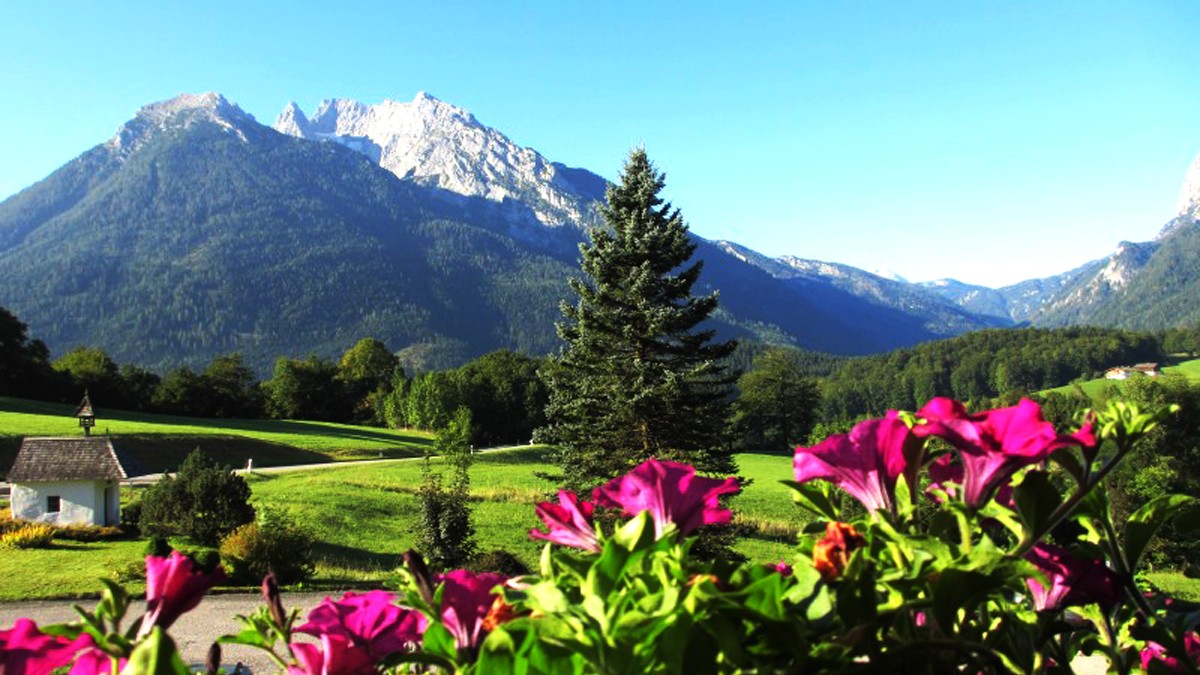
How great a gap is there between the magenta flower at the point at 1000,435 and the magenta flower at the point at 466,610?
459 millimetres

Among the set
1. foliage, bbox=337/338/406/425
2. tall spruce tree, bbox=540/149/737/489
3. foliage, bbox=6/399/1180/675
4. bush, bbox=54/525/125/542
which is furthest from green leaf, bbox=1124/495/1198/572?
foliage, bbox=337/338/406/425

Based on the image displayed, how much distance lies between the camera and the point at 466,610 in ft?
2.66

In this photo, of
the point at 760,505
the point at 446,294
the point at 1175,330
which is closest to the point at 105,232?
the point at 446,294

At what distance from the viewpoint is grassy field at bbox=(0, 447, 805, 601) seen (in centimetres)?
1449

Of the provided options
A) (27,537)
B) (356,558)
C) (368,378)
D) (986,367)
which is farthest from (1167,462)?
(986,367)

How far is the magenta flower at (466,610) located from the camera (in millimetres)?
798

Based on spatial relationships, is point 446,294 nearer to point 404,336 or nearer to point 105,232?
point 404,336

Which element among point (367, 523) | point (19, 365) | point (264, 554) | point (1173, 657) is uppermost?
point (1173, 657)

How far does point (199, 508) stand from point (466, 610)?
1956cm

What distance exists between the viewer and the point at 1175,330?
121 meters

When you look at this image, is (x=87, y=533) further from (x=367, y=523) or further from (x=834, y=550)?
(x=834, y=550)

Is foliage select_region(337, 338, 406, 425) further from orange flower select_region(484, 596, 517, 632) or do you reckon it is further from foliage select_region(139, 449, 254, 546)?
orange flower select_region(484, 596, 517, 632)

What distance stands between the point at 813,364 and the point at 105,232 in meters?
163

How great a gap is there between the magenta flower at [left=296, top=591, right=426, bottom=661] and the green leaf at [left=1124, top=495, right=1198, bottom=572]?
78 centimetres
